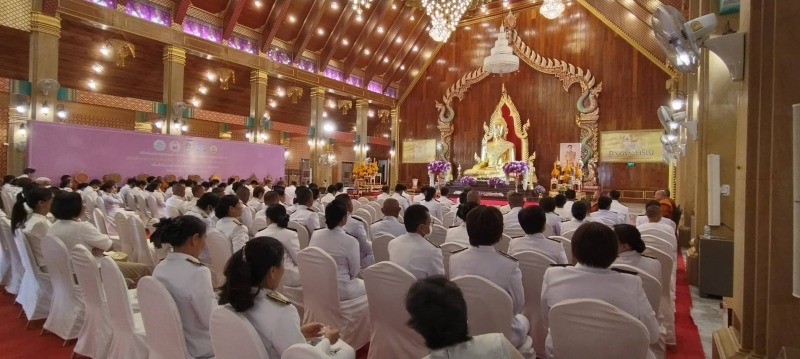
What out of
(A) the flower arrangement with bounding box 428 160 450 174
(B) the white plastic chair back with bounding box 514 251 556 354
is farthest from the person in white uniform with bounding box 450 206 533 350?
(A) the flower arrangement with bounding box 428 160 450 174

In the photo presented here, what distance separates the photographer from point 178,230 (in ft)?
7.12

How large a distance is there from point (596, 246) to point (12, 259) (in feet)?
17.2

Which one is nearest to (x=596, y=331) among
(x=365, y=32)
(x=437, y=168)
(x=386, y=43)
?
(x=437, y=168)

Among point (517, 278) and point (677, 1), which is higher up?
point (677, 1)

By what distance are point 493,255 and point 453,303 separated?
1313 mm

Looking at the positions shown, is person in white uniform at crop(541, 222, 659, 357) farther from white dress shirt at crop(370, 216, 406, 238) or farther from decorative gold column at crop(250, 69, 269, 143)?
decorative gold column at crop(250, 69, 269, 143)

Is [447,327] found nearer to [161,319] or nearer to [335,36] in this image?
[161,319]

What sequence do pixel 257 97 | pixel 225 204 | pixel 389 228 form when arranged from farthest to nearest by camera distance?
1. pixel 257 97
2. pixel 389 228
3. pixel 225 204

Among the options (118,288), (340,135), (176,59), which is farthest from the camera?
(340,135)

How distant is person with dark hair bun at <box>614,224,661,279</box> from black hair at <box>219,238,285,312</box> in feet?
6.84

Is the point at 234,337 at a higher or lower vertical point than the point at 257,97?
lower

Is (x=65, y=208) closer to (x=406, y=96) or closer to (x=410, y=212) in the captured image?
(x=410, y=212)

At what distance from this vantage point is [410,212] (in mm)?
2996

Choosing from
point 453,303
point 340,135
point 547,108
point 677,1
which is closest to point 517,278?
point 453,303
